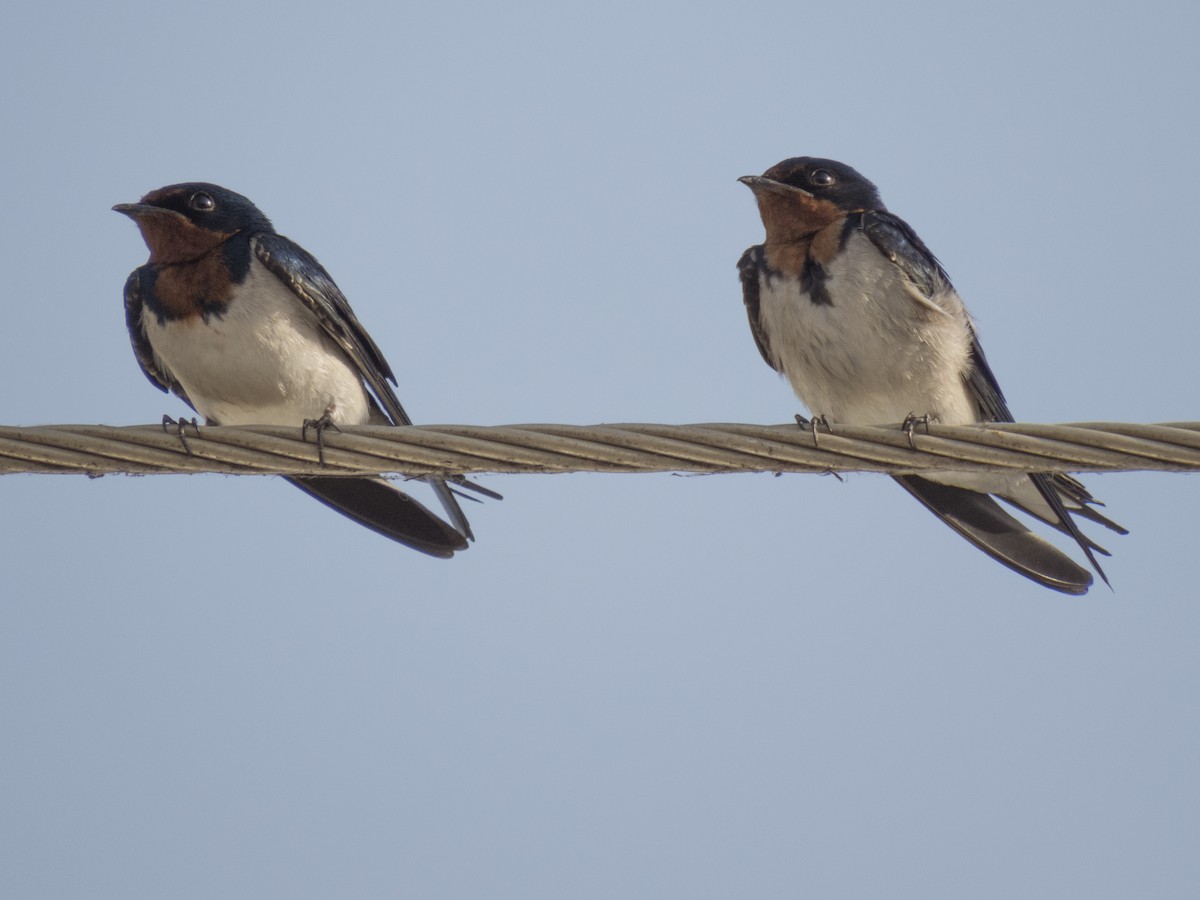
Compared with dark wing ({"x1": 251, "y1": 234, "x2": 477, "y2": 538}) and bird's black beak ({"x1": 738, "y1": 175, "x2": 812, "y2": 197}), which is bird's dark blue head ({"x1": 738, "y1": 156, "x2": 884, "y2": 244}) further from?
dark wing ({"x1": 251, "y1": 234, "x2": 477, "y2": 538})

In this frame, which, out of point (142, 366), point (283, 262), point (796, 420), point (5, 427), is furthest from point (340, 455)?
point (142, 366)

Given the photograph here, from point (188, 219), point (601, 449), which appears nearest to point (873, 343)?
point (601, 449)

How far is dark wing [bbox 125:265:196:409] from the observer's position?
4.72 m

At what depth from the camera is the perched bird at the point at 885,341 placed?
434cm

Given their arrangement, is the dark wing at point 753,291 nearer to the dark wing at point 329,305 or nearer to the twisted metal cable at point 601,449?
the dark wing at point 329,305

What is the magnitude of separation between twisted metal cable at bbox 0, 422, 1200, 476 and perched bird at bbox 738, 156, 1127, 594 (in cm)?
127

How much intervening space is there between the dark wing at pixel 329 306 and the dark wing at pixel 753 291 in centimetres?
106

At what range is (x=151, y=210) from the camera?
4633mm

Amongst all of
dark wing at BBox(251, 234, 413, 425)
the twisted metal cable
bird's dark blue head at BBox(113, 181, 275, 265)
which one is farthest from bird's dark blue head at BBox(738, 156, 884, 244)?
the twisted metal cable

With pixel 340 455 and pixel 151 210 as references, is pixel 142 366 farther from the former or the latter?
pixel 340 455

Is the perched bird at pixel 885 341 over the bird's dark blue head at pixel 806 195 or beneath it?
beneath

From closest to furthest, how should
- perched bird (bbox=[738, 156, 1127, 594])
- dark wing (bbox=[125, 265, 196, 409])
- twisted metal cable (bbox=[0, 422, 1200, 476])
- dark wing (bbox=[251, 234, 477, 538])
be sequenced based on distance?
twisted metal cable (bbox=[0, 422, 1200, 476]) < perched bird (bbox=[738, 156, 1127, 594]) < dark wing (bbox=[251, 234, 477, 538]) < dark wing (bbox=[125, 265, 196, 409])

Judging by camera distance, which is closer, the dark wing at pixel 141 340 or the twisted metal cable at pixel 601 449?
the twisted metal cable at pixel 601 449

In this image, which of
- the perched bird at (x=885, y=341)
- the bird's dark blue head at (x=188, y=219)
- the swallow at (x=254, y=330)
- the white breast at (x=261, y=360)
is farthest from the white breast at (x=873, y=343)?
the bird's dark blue head at (x=188, y=219)
